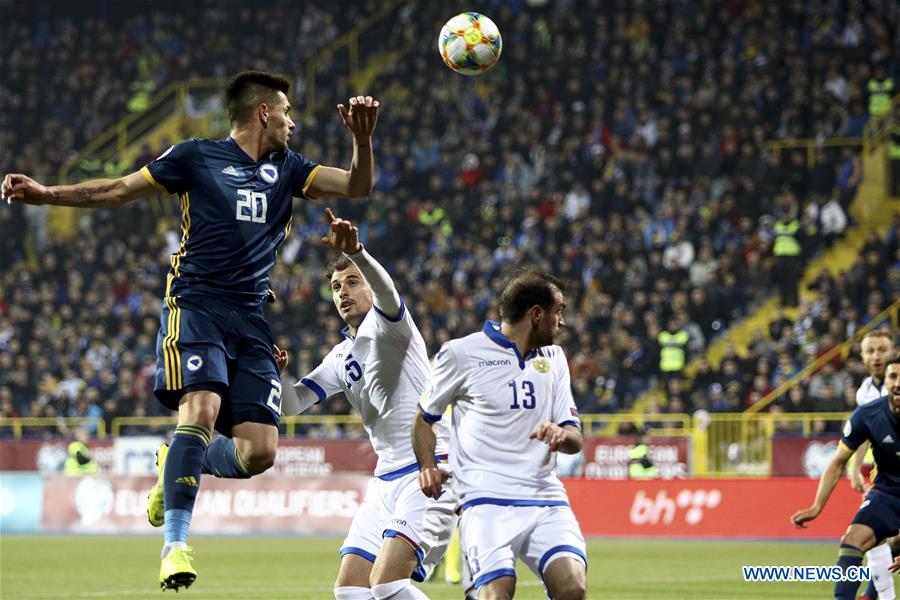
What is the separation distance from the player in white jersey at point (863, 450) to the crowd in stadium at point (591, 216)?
464 inches

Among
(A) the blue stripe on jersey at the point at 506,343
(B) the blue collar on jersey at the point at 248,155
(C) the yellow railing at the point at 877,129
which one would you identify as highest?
(C) the yellow railing at the point at 877,129

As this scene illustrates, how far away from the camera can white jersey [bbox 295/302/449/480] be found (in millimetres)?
8047

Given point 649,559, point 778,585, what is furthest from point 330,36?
point 778,585

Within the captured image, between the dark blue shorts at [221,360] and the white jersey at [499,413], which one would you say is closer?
the white jersey at [499,413]

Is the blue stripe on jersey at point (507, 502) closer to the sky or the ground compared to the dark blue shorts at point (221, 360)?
closer to the ground

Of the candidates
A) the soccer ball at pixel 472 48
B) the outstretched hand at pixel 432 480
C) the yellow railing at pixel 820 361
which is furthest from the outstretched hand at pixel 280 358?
the yellow railing at pixel 820 361

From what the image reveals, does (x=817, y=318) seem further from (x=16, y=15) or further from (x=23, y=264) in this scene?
(x=16, y=15)

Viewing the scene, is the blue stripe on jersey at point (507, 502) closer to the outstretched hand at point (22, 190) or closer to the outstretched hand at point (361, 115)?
the outstretched hand at point (361, 115)

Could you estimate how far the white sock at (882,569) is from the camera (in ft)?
32.2

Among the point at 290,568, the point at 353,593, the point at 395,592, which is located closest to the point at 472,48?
the point at 353,593

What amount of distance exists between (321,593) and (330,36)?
25.1 m

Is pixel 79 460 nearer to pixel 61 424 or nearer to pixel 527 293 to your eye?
pixel 61 424

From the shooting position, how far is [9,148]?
3509 cm

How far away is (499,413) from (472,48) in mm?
3623
